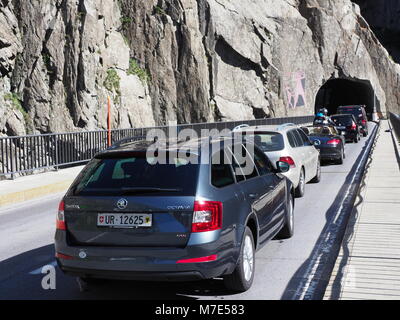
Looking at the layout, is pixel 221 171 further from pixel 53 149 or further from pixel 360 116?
pixel 360 116

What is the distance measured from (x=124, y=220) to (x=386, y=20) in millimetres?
94439

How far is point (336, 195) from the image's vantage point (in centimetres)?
1208

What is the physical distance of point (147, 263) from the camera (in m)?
4.95

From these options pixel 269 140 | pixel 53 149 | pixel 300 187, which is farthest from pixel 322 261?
pixel 53 149

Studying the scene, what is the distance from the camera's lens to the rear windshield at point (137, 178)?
5.13 metres

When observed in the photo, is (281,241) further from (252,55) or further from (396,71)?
(396,71)

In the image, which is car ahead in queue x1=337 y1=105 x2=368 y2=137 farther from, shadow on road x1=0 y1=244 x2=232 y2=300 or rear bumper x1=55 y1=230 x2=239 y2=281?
rear bumper x1=55 y1=230 x2=239 y2=281

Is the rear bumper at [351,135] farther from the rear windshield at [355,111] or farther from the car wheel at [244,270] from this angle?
the car wheel at [244,270]

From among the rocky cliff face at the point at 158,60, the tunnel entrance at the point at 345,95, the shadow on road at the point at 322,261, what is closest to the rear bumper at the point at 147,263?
the shadow on road at the point at 322,261

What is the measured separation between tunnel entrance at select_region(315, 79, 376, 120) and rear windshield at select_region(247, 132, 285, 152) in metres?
56.1

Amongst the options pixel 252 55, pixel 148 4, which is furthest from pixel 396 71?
pixel 148 4

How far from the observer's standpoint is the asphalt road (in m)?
5.63

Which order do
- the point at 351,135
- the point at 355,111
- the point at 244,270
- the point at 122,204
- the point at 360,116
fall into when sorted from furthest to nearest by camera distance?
the point at 355,111 < the point at 360,116 < the point at 351,135 < the point at 244,270 < the point at 122,204

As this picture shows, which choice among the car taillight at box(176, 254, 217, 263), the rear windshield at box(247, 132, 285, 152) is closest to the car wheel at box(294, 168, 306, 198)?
the rear windshield at box(247, 132, 285, 152)
